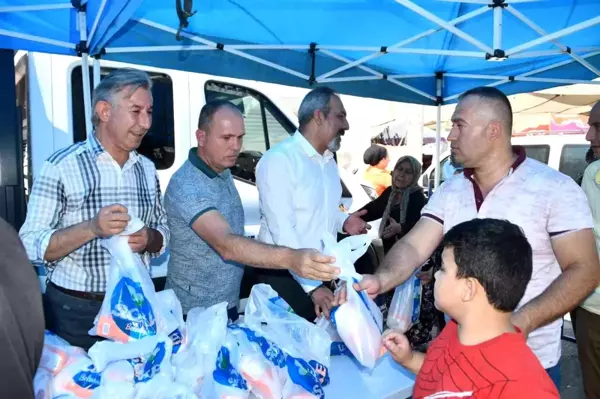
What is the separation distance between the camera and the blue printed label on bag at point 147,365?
1.60 meters

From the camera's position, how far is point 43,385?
1.54 meters

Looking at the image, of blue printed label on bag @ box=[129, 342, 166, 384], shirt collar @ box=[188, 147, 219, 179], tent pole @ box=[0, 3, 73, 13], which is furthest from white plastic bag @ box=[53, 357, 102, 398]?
tent pole @ box=[0, 3, 73, 13]

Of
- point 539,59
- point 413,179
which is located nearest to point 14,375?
point 413,179

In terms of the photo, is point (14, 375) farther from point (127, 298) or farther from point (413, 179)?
point (413, 179)

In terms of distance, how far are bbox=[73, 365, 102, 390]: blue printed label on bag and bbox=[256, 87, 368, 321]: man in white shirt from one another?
1.30 meters

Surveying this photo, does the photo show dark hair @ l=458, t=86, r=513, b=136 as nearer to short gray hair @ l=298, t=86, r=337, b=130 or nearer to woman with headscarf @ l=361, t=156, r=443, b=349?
short gray hair @ l=298, t=86, r=337, b=130

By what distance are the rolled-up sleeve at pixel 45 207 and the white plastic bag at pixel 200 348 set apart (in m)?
0.62

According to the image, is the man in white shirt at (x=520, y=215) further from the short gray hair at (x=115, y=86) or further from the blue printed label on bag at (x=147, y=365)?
the short gray hair at (x=115, y=86)

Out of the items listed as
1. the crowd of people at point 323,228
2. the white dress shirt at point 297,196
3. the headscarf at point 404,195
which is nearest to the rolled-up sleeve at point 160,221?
the crowd of people at point 323,228

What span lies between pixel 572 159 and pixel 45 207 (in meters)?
8.00

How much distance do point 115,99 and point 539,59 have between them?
13.2ft

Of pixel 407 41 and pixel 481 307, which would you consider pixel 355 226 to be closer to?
pixel 407 41

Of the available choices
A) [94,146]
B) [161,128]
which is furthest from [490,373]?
[161,128]

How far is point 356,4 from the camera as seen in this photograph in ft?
12.0
